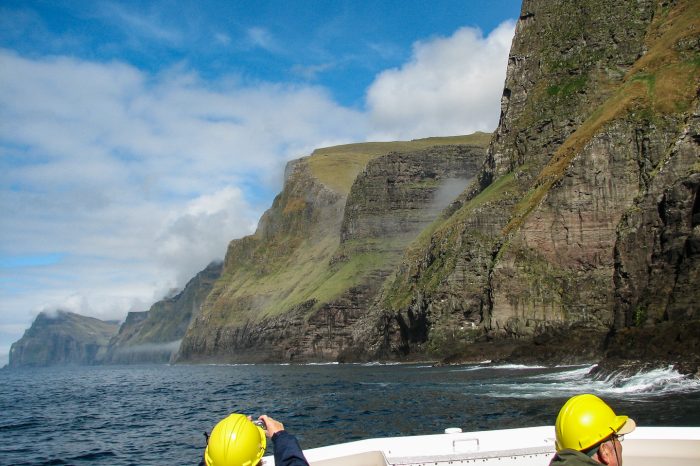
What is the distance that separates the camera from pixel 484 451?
9320mm

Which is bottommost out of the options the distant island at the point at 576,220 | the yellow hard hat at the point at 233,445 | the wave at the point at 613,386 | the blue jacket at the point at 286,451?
the wave at the point at 613,386

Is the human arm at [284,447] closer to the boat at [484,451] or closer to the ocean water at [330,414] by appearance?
the boat at [484,451]

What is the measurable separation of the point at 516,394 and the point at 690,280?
24.4m

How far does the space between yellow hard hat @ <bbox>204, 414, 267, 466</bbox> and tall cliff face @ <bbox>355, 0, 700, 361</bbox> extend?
5526cm

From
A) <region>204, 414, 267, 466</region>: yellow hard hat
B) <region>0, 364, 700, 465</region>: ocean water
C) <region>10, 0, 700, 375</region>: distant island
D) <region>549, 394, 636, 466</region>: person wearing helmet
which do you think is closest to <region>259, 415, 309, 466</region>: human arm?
<region>204, 414, 267, 466</region>: yellow hard hat

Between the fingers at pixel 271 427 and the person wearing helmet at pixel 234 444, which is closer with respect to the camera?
the person wearing helmet at pixel 234 444

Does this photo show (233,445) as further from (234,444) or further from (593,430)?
(593,430)

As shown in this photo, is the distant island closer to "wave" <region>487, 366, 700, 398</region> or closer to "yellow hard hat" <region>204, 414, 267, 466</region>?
"wave" <region>487, 366, 700, 398</region>

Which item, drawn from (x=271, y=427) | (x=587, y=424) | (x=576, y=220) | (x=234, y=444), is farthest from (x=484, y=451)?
(x=576, y=220)

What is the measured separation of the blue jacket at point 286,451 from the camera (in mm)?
6566

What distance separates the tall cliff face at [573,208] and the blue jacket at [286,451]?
54.6 m

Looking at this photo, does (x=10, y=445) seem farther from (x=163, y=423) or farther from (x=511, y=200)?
(x=511, y=200)

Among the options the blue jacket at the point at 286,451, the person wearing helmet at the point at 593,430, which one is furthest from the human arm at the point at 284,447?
the person wearing helmet at the point at 593,430

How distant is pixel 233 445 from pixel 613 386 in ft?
136
